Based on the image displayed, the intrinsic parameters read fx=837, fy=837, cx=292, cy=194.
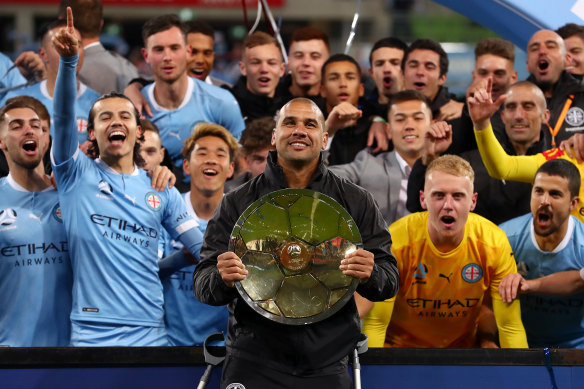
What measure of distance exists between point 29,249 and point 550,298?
272 centimetres

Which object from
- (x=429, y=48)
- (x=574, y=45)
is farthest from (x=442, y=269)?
(x=574, y=45)

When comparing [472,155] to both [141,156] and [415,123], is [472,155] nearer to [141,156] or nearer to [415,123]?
[415,123]

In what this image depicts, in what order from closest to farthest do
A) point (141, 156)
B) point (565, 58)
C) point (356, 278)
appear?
point (356, 278)
point (141, 156)
point (565, 58)

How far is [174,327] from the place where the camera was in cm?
451

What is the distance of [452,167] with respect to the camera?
4262 mm

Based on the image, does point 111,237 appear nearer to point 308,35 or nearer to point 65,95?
point 65,95

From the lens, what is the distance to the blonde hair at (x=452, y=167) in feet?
13.9

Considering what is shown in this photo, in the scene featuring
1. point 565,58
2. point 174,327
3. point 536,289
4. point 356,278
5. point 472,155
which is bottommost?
point 174,327

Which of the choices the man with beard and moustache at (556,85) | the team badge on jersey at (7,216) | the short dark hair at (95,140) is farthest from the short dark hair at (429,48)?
the team badge on jersey at (7,216)

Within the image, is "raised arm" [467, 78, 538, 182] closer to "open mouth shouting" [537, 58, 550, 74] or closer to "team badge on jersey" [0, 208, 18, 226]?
"open mouth shouting" [537, 58, 550, 74]

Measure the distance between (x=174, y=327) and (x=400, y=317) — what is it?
121 centimetres

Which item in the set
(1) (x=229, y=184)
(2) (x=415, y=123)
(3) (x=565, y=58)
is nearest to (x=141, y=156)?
(1) (x=229, y=184)

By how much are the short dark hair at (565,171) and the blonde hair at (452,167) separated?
1.43 feet

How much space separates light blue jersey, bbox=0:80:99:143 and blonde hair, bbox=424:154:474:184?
2.22 meters
